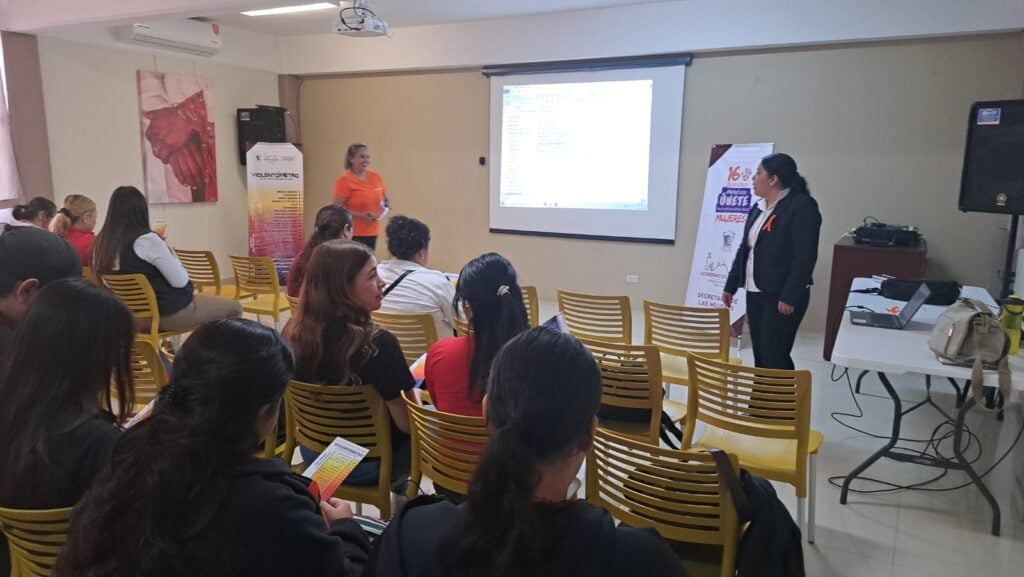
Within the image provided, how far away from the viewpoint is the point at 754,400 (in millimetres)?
2232

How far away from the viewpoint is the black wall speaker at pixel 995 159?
325 centimetres

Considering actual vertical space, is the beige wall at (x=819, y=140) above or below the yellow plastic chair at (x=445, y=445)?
above

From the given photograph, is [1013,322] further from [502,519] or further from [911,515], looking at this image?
[502,519]

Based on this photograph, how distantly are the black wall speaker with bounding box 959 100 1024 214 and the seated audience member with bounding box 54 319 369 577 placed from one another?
11.9 ft

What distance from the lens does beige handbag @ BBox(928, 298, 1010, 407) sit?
2.20m

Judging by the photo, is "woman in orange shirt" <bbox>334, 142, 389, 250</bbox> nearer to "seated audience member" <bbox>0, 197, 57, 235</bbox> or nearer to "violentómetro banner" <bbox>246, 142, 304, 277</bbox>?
"violentómetro banner" <bbox>246, 142, 304, 277</bbox>

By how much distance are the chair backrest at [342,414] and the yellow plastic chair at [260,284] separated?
8.21 feet

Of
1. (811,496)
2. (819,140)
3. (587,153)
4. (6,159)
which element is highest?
(819,140)

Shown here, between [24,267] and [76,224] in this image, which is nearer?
[24,267]

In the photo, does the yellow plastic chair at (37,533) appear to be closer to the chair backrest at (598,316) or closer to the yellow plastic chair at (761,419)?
the yellow plastic chair at (761,419)

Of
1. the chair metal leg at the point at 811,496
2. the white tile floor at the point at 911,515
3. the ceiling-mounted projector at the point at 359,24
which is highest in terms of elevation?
the ceiling-mounted projector at the point at 359,24

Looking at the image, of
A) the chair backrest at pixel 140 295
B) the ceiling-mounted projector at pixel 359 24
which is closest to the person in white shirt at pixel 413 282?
the chair backrest at pixel 140 295

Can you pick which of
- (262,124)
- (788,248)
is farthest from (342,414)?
(262,124)

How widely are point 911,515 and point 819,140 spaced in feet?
11.7
